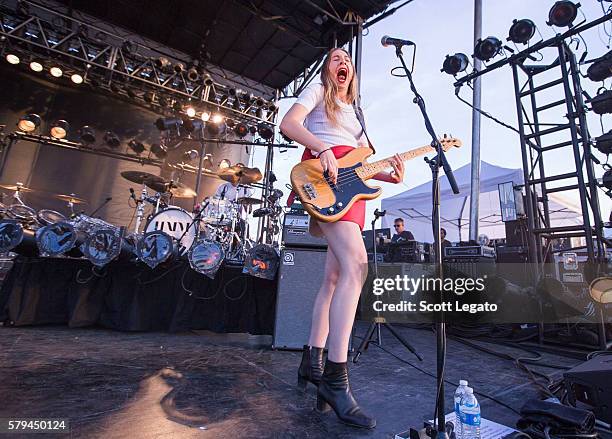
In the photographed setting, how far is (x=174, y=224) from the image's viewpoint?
4402 mm

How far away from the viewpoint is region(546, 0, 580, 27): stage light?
11.8 ft

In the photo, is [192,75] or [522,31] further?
[192,75]

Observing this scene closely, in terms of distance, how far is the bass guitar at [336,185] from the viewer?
141 centimetres

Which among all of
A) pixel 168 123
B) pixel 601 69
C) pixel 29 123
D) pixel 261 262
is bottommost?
pixel 261 262

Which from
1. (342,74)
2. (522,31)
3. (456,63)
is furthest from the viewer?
(456,63)

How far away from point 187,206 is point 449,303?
23.8ft

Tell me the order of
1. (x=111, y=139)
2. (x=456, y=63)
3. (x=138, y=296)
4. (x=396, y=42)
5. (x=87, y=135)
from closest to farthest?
(x=396, y=42) → (x=138, y=296) → (x=456, y=63) → (x=87, y=135) → (x=111, y=139)

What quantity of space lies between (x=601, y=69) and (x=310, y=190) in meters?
4.57

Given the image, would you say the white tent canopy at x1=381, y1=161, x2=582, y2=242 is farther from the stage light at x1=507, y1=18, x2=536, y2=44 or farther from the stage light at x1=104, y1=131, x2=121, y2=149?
the stage light at x1=104, y1=131, x2=121, y2=149

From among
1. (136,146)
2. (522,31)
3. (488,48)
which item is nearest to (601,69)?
(522,31)

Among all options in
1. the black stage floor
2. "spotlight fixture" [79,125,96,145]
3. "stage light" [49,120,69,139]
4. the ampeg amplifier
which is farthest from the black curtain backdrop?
"stage light" [49,120,69,139]

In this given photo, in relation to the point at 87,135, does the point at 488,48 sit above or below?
above

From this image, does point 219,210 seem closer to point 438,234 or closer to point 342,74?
point 342,74

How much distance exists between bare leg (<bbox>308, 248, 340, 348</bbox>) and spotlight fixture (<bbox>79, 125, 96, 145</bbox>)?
833 cm
